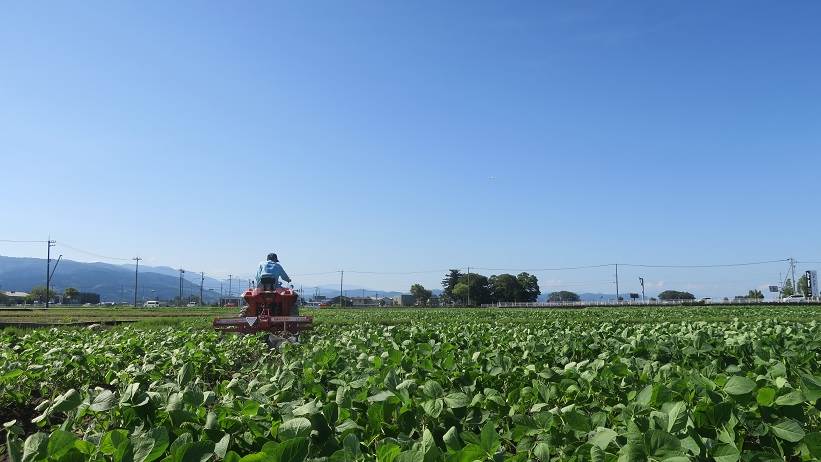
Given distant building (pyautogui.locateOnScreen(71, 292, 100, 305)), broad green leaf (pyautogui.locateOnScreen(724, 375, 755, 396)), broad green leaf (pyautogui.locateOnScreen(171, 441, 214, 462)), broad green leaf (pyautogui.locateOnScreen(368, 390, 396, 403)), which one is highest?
distant building (pyautogui.locateOnScreen(71, 292, 100, 305))

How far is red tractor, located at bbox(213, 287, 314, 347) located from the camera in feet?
42.5

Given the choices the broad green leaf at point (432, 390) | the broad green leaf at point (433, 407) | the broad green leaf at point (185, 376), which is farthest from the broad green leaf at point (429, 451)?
the broad green leaf at point (185, 376)

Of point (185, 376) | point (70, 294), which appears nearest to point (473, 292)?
point (70, 294)

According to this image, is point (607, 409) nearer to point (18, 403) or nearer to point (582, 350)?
point (582, 350)

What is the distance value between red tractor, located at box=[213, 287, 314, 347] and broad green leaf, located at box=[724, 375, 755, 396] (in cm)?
1117

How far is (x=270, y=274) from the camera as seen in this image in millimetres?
16656

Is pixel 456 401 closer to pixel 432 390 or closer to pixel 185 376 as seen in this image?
pixel 432 390

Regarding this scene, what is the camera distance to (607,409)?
2.85m

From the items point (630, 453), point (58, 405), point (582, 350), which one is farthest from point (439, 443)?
point (582, 350)

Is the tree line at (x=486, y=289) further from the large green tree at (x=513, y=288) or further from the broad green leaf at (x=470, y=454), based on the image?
the broad green leaf at (x=470, y=454)

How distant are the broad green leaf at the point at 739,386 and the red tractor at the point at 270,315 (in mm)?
11173

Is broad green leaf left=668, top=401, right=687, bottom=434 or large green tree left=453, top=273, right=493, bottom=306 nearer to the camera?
broad green leaf left=668, top=401, right=687, bottom=434

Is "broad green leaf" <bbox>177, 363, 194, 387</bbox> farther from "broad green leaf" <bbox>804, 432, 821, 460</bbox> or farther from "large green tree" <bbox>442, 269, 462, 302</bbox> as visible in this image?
"large green tree" <bbox>442, 269, 462, 302</bbox>

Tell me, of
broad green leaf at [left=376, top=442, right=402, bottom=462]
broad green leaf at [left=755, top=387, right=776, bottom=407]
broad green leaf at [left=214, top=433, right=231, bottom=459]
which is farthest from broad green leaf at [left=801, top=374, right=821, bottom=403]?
broad green leaf at [left=214, top=433, right=231, bottom=459]
